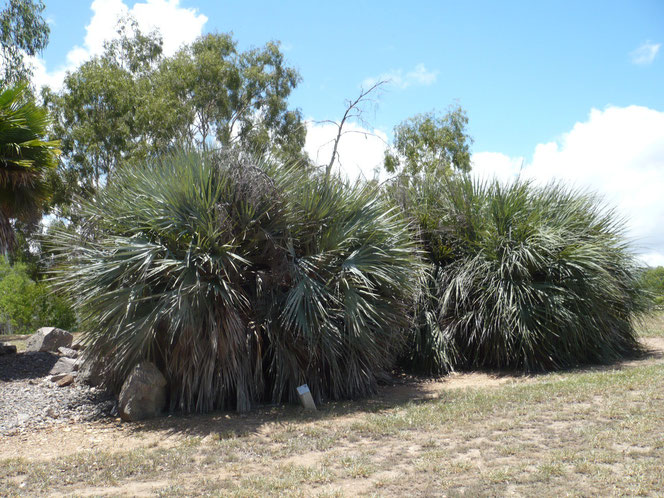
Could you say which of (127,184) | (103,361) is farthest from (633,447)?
(127,184)

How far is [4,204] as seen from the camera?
36.3 feet

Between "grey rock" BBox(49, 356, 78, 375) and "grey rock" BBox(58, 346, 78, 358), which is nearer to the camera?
"grey rock" BBox(49, 356, 78, 375)

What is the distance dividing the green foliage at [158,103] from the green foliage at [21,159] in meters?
5.74

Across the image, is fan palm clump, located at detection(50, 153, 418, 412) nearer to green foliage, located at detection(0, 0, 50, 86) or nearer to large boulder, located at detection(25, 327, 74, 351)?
large boulder, located at detection(25, 327, 74, 351)

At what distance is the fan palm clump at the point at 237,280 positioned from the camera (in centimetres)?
754

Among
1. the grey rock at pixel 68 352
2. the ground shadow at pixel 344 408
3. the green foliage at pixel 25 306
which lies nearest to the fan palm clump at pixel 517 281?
the ground shadow at pixel 344 408

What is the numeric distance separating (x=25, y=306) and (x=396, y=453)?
1860cm

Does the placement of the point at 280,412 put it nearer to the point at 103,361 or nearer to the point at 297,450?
the point at 297,450

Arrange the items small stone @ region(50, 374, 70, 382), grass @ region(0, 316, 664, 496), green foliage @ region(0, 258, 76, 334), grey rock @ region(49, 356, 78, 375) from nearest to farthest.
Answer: grass @ region(0, 316, 664, 496), small stone @ region(50, 374, 70, 382), grey rock @ region(49, 356, 78, 375), green foliage @ region(0, 258, 76, 334)

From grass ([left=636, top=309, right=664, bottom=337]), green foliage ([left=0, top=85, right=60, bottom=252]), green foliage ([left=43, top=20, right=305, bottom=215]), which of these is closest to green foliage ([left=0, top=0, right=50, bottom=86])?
green foliage ([left=43, top=20, right=305, bottom=215])

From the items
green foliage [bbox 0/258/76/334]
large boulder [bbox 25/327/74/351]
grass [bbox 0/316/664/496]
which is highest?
green foliage [bbox 0/258/76/334]

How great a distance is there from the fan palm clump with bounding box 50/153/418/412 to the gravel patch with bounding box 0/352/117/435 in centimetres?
49

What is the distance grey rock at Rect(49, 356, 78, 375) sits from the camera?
10.0m

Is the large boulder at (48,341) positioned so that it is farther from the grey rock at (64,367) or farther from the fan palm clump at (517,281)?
the fan palm clump at (517,281)
